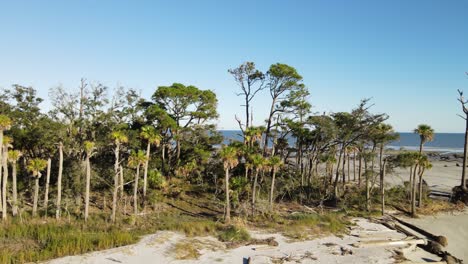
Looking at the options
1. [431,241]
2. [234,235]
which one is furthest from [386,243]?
[234,235]

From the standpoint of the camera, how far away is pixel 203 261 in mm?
15844

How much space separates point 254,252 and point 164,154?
766 inches

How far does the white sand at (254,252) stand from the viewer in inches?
624

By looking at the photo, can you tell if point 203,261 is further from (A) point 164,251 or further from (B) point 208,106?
(B) point 208,106

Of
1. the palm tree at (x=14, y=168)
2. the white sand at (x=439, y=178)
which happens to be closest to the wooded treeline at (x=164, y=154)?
the palm tree at (x=14, y=168)

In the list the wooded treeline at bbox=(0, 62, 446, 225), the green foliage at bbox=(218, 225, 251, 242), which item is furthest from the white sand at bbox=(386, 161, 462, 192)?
the green foliage at bbox=(218, 225, 251, 242)

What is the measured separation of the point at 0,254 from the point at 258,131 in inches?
813

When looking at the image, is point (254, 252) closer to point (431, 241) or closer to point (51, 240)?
point (51, 240)

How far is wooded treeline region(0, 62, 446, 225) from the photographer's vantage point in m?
25.1

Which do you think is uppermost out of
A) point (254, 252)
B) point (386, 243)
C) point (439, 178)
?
point (439, 178)

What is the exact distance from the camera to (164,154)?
113 feet

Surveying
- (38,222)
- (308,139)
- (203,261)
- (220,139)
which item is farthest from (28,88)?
(308,139)

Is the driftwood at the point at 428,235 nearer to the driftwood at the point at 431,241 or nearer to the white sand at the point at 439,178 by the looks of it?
the driftwood at the point at 431,241

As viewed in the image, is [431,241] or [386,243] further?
[431,241]
